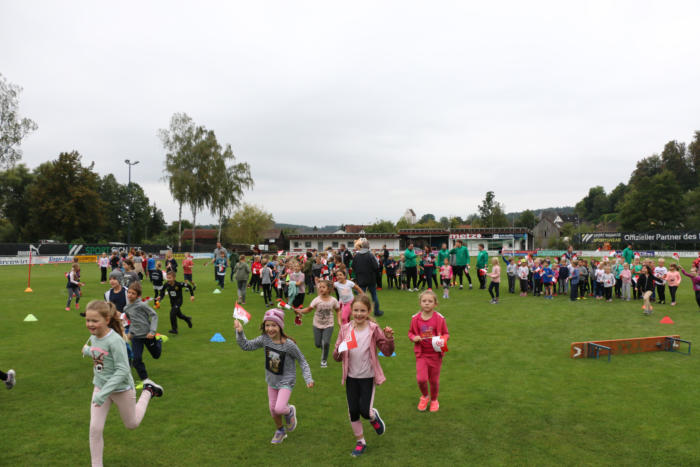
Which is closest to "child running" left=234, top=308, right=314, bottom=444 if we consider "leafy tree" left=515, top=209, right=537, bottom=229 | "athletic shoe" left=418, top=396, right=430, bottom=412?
"athletic shoe" left=418, top=396, right=430, bottom=412

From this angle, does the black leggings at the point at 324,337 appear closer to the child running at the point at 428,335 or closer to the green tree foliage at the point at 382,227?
the child running at the point at 428,335

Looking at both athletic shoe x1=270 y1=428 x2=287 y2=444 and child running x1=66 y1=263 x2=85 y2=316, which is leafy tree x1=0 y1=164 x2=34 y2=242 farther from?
athletic shoe x1=270 y1=428 x2=287 y2=444

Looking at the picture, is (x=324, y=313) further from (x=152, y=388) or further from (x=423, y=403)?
(x=152, y=388)

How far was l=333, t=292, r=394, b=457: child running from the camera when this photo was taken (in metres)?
4.63

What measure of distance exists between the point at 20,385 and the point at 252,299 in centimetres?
1106

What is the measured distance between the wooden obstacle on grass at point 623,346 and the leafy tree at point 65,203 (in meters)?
62.7

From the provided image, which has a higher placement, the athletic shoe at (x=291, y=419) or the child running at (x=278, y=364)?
the child running at (x=278, y=364)

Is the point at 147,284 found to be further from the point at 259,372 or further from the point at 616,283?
the point at 616,283

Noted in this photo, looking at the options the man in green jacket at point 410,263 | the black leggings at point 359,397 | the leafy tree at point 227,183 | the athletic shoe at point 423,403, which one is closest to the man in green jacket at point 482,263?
the man in green jacket at point 410,263

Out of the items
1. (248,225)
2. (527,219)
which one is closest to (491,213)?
(527,219)

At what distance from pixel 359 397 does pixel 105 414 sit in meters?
2.52

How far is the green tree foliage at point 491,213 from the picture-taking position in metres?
95.5

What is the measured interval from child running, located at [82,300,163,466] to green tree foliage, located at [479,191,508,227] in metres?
96.4

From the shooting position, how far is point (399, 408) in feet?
19.7
